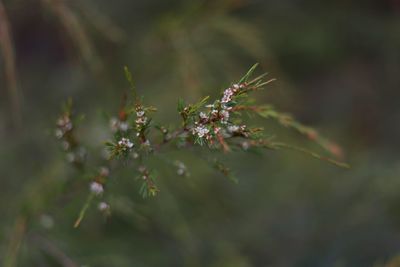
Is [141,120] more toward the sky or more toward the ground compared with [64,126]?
more toward the ground

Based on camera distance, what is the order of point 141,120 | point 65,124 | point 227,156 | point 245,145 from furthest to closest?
point 227,156, point 65,124, point 245,145, point 141,120

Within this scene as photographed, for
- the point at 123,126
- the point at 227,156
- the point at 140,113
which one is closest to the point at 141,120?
the point at 140,113

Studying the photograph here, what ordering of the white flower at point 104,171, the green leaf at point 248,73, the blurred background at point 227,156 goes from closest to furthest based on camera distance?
the green leaf at point 248,73, the white flower at point 104,171, the blurred background at point 227,156

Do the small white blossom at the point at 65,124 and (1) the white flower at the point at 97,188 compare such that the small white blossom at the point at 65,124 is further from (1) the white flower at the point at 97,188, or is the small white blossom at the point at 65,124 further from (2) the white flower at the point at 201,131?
(2) the white flower at the point at 201,131

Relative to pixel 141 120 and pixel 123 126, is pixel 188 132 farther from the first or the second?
pixel 123 126

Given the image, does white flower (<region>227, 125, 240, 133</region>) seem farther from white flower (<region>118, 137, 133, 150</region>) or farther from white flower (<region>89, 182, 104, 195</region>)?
white flower (<region>89, 182, 104, 195</region>)

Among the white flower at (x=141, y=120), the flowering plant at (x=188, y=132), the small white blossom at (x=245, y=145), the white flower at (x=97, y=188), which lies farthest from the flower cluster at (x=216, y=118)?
the white flower at (x=97, y=188)

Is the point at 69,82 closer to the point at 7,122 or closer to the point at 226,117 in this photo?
the point at 7,122
